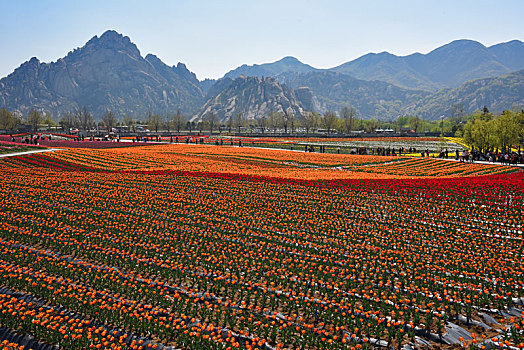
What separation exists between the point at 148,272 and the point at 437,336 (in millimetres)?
8201

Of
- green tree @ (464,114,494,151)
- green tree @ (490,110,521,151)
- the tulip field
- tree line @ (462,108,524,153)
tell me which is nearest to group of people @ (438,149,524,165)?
green tree @ (490,110,521,151)

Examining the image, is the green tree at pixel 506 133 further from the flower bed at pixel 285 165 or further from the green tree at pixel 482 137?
the flower bed at pixel 285 165

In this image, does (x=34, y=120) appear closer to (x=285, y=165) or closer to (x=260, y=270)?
(x=285, y=165)

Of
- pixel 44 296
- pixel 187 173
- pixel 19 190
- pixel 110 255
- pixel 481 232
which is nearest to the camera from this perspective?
pixel 44 296

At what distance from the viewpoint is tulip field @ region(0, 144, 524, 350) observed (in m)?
8.21

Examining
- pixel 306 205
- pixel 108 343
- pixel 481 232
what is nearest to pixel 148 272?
pixel 108 343

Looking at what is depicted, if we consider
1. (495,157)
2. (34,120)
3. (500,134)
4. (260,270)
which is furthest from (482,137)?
(34,120)

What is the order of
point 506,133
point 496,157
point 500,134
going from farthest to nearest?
point 500,134, point 506,133, point 496,157

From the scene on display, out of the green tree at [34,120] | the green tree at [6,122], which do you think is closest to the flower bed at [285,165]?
the green tree at [34,120]

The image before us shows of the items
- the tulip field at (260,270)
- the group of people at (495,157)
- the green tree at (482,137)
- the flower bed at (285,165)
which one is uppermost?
the green tree at (482,137)

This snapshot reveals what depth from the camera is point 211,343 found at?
24.8 ft

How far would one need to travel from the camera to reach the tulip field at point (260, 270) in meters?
8.21

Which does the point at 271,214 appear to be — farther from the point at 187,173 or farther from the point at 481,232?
the point at 187,173

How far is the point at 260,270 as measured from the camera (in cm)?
1159
